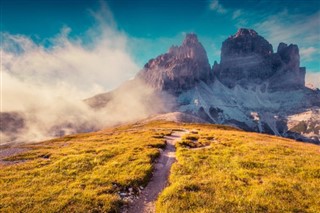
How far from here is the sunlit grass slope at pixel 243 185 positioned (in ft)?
57.1

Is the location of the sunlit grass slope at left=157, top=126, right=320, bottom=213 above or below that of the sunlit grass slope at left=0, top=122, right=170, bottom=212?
above

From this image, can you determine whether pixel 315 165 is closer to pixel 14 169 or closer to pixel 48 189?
pixel 48 189

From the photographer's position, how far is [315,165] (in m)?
26.6

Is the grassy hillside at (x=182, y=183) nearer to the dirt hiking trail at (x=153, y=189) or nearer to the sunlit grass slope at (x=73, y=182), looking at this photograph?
the sunlit grass slope at (x=73, y=182)

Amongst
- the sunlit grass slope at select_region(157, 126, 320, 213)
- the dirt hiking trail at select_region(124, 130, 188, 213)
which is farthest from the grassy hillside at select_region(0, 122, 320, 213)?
the dirt hiking trail at select_region(124, 130, 188, 213)

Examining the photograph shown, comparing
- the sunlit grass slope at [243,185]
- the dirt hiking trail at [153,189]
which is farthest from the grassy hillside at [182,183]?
the dirt hiking trail at [153,189]

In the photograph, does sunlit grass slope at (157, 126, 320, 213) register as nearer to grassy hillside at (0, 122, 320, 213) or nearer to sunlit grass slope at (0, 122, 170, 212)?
grassy hillside at (0, 122, 320, 213)

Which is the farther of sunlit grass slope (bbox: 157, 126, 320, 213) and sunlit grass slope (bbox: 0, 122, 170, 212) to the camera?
sunlit grass slope (bbox: 0, 122, 170, 212)

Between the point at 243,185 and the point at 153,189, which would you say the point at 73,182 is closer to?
the point at 153,189

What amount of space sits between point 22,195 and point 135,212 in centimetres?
1040

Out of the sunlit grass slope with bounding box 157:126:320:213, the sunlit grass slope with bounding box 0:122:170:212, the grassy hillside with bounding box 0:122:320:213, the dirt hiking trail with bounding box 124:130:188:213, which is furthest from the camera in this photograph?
the dirt hiking trail with bounding box 124:130:188:213

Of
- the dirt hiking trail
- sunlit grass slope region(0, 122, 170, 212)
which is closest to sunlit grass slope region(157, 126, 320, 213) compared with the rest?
the dirt hiking trail

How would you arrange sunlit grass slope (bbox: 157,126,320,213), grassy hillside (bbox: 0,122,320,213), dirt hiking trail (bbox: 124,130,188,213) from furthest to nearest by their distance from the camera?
dirt hiking trail (bbox: 124,130,188,213) < grassy hillside (bbox: 0,122,320,213) < sunlit grass slope (bbox: 157,126,320,213)

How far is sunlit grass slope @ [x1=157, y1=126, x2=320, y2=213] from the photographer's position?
57.1 ft
